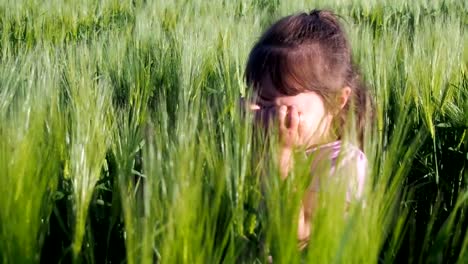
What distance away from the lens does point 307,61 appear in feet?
5.24

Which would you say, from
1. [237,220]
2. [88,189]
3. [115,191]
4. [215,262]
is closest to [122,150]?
[115,191]

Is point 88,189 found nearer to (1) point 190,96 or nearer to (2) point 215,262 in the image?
(2) point 215,262

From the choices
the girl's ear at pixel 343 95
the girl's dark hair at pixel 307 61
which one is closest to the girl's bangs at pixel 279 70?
the girl's dark hair at pixel 307 61

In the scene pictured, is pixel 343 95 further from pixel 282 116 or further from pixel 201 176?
pixel 201 176

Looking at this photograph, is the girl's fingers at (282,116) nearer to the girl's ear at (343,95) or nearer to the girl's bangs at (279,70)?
the girl's bangs at (279,70)

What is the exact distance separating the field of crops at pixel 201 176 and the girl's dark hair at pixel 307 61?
99 mm

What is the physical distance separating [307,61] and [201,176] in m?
0.71

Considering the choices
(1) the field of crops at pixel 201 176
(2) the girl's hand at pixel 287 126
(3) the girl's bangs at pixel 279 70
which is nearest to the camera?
(1) the field of crops at pixel 201 176

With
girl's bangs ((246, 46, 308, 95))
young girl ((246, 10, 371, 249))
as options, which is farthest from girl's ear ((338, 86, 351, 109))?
girl's bangs ((246, 46, 308, 95))

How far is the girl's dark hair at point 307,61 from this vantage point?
62.1 inches

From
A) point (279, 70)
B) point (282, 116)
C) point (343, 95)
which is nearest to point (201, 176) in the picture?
point (282, 116)

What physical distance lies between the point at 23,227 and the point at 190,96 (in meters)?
1.26

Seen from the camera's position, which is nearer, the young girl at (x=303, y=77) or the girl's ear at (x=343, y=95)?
the young girl at (x=303, y=77)

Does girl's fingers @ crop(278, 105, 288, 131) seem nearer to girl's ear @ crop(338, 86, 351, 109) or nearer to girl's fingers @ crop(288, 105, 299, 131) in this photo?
girl's fingers @ crop(288, 105, 299, 131)
